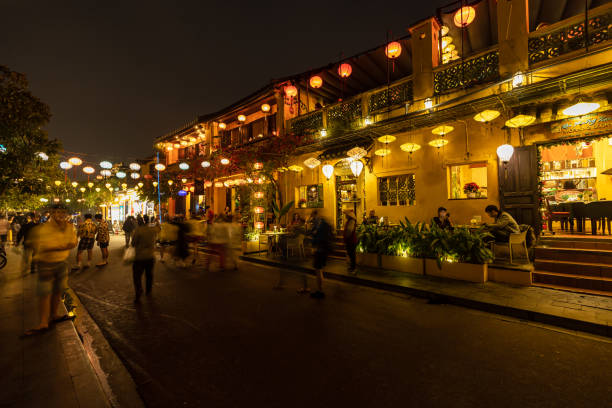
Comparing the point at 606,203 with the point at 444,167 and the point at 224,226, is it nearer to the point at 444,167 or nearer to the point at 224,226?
the point at 444,167

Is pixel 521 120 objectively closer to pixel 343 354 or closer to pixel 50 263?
pixel 343 354

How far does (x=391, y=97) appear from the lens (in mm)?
11492

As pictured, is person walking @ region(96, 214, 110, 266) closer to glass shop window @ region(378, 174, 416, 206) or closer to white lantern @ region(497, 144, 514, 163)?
glass shop window @ region(378, 174, 416, 206)

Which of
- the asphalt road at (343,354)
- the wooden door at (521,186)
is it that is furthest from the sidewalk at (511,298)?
the wooden door at (521,186)

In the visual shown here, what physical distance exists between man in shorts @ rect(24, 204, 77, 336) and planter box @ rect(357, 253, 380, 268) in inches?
303

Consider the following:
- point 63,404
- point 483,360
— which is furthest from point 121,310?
point 483,360

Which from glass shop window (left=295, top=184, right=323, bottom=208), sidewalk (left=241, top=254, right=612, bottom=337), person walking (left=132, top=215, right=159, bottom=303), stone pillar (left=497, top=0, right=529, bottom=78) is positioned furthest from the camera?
glass shop window (left=295, top=184, right=323, bottom=208)

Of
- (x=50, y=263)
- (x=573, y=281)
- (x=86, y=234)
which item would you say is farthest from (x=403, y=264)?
(x=86, y=234)

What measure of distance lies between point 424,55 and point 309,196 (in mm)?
8130

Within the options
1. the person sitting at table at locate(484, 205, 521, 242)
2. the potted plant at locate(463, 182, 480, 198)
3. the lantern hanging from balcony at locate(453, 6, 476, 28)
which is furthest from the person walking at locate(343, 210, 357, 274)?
the lantern hanging from balcony at locate(453, 6, 476, 28)

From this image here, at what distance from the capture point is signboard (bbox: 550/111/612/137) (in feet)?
23.6

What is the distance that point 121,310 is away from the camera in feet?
18.9

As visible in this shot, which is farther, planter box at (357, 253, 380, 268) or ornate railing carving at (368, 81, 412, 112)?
→ ornate railing carving at (368, 81, 412, 112)

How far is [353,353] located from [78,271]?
10.6 m
